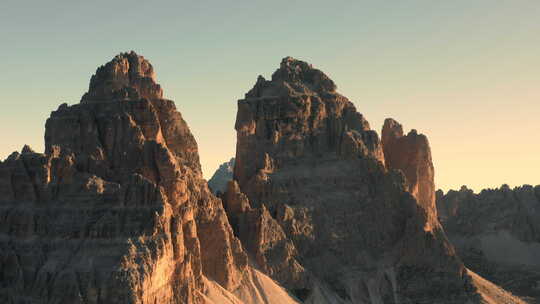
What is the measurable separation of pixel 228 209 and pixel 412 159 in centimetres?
5374

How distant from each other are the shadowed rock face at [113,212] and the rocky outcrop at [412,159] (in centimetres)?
5932

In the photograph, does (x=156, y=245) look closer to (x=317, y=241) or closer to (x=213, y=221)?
(x=213, y=221)

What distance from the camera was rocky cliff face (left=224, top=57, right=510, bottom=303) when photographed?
375 feet

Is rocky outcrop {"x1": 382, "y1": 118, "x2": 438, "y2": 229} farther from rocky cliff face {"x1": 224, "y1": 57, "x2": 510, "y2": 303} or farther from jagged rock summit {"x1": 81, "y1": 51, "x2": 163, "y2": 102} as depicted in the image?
jagged rock summit {"x1": 81, "y1": 51, "x2": 163, "y2": 102}

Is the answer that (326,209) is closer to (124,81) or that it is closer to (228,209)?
(228,209)

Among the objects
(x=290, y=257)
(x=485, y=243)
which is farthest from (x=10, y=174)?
(x=485, y=243)

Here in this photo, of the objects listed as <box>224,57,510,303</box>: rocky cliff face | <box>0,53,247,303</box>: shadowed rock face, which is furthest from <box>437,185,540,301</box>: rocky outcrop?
<box>0,53,247,303</box>: shadowed rock face

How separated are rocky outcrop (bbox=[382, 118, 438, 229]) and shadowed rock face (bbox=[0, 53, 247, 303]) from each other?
59.3 m

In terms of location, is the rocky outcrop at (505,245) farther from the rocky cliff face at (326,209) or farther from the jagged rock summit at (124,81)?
the jagged rock summit at (124,81)

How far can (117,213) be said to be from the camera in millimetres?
77688

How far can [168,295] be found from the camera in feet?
261

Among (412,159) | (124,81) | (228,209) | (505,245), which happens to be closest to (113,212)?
(124,81)

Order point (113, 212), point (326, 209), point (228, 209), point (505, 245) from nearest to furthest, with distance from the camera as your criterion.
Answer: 1. point (113, 212)
2. point (228, 209)
3. point (326, 209)
4. point (505, 245)

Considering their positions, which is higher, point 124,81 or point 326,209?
point 124,81
